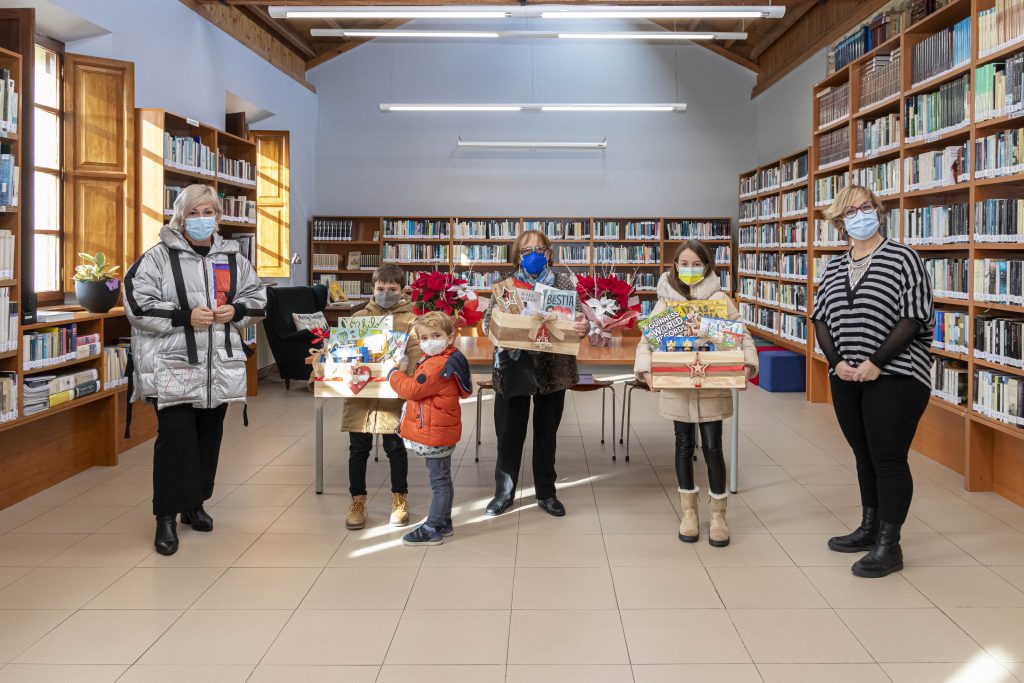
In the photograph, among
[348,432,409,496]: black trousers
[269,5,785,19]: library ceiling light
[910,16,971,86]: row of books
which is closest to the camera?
[348,432,409,496]: black trousers

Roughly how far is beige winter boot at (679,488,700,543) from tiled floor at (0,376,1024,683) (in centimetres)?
6

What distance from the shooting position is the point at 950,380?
4.82 meters

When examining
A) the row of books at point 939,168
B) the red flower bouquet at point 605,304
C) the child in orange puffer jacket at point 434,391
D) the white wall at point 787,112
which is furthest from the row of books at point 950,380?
the white wall at point 787,112

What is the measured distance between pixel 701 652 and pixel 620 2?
7.07 metres

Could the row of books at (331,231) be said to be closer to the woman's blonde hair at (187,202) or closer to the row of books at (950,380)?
the woman's blonde hair at (187,202)

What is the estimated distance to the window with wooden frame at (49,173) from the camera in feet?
18.3

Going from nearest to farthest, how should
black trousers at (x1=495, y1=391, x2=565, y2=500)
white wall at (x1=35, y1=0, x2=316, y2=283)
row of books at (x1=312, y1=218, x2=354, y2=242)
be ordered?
black trousers at (x1=495, y1=391, x2=565, y2=500) < white wall at (x1=35, y1=0, x2=316, y2=283) < row of books at (x1=312, y1=218, x2=354, y2=242)

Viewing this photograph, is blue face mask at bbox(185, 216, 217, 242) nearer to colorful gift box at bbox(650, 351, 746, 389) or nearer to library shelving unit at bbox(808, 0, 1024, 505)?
colorful gift box at bbox(650, 351, 746, 389)

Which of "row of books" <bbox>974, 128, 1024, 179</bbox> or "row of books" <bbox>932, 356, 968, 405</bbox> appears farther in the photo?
"row of books" <bbox>932, 356, 968, 405</bbox>

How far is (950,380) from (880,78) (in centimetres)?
237

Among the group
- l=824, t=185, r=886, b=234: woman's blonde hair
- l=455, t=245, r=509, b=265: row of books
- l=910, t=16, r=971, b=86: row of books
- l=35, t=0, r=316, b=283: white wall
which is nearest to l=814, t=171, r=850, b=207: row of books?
l=910, t=16, r=971, b=86: row of books

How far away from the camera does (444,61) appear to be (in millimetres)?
11719

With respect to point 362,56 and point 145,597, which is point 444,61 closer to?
point 362,56

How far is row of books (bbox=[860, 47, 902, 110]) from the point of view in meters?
5.66
